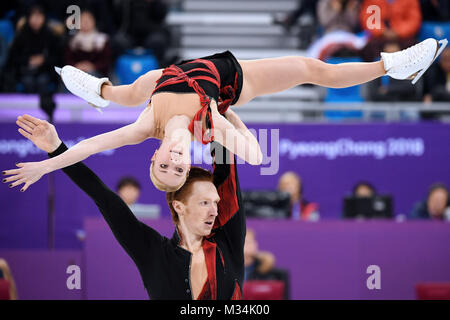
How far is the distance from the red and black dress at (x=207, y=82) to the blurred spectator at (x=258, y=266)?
2090 mm

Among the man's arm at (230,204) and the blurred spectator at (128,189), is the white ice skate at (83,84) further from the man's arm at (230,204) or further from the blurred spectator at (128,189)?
the blurred spectator at (128,189)

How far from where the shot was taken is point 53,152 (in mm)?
3762

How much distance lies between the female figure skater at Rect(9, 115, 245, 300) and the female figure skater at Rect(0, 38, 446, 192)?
124 mm

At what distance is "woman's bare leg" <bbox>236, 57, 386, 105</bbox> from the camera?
15.6ft

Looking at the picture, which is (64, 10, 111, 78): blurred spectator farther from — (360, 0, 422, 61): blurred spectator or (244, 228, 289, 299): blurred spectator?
(360, 0, 422, 61): blurred spectator

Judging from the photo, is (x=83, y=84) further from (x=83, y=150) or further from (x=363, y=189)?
(x=363, y=189)

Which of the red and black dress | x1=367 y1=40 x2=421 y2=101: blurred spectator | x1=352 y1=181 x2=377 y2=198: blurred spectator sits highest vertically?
x1=367 y1=40 x2=421 y2=101: blurred spectator

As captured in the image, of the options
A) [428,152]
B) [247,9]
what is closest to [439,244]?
[428,152]

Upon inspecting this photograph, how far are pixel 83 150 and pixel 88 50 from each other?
4.50 meters

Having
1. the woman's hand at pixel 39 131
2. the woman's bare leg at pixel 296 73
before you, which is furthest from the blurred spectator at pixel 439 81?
the woman's hand at pixel 39 131

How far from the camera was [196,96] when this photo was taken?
→ 4.25m

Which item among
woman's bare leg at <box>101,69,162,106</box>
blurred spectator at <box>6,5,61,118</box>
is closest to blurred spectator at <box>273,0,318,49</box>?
blurred spectator at <box>6,5,61,118</box>

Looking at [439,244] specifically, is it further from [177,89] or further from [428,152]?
[177,89]
